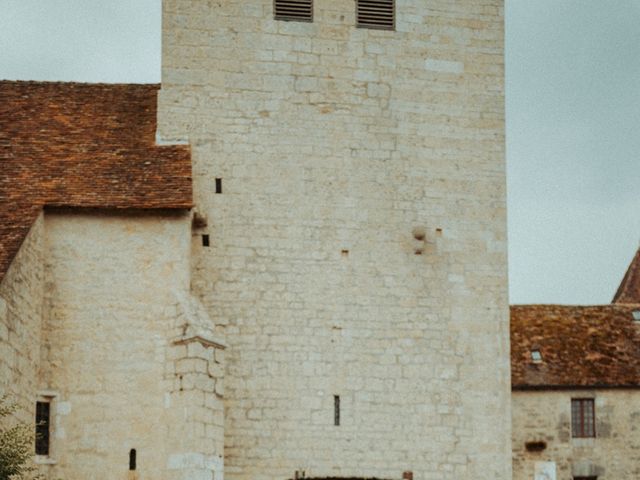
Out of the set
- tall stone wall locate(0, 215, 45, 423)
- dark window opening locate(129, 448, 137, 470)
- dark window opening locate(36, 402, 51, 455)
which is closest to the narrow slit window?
dark window opening locate(129, 448, 137, 470)

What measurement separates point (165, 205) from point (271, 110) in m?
3.23

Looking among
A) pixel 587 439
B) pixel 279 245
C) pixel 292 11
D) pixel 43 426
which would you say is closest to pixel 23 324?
pixel 43 426

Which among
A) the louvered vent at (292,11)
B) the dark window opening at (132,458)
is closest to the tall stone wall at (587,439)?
the louvered vent at (292,11)

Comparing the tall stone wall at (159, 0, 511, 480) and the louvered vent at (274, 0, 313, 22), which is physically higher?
the louvered vent at (274, 0, 313, 22)

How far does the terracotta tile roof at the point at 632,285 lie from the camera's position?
4547 centimetres

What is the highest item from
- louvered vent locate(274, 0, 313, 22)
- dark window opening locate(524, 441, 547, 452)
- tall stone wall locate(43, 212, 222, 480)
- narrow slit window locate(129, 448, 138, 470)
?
louvered vent locate(274, 0, 313, 22)

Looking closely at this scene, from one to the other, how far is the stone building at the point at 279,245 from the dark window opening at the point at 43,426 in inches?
2.0

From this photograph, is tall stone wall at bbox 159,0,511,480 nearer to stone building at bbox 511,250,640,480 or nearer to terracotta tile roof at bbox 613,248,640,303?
stone building at bbox 511,250,640,480

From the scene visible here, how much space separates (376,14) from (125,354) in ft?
26.1

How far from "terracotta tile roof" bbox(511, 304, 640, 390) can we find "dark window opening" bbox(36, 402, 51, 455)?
16.5 meters

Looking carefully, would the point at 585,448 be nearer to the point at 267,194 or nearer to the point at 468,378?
the point at 468,378

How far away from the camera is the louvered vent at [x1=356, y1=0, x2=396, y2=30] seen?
27094 millimetres

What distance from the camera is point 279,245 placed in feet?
84.9

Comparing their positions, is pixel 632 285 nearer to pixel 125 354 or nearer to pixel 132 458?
pixel 125 354
